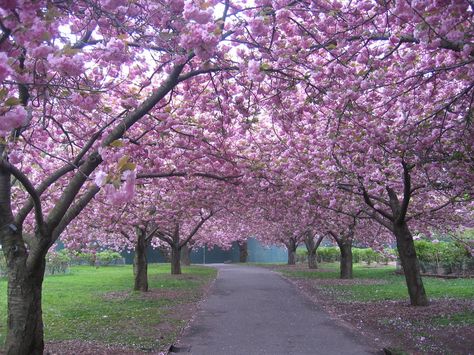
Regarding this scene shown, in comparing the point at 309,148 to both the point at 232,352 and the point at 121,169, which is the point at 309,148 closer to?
the point at 232,352

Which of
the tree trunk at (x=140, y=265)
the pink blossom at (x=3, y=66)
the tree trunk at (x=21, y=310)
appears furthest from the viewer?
the tree trunk at (x=140, y=265)

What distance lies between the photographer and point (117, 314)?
11414mm

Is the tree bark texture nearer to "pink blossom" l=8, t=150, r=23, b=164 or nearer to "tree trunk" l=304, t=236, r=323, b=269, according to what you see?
"tree trunk" l=304, t=236, r=323, b=269

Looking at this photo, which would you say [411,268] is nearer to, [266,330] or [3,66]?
[266,330]

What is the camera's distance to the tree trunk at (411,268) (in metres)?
12.0

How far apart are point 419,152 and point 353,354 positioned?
393 cm

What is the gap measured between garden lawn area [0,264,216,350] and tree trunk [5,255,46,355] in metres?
2.07

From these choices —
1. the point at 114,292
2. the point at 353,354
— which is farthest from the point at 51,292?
the point at 353,354

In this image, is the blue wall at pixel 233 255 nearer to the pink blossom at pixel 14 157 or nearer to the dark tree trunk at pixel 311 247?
the dark tree trunk at pixel 311 247

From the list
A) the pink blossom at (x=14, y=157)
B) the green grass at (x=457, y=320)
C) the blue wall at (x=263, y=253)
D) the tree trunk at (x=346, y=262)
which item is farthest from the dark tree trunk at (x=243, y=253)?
the pink blossom at (x=14, y=157)

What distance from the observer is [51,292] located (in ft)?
54.3

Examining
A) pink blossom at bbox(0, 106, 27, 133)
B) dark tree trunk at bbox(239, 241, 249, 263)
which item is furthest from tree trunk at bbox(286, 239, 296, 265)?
pink blossom at bbox(0, 106, 27, 133)

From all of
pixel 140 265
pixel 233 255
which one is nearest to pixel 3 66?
pixel 140 265

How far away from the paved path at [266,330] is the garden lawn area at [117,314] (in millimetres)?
594
